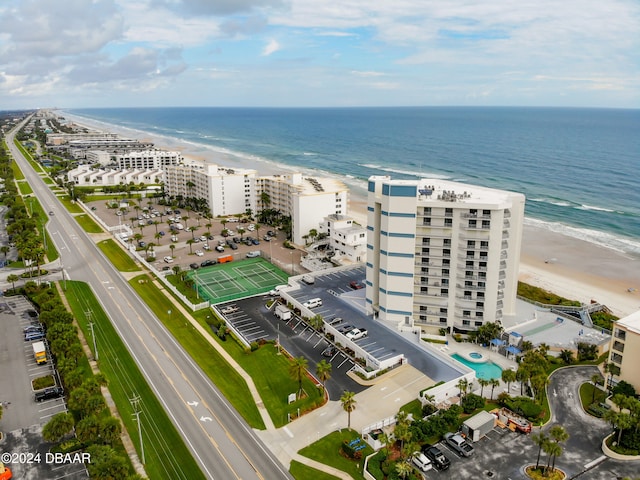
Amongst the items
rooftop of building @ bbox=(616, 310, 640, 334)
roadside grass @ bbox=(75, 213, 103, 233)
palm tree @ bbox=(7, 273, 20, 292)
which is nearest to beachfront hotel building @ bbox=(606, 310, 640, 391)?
rooftop of building @ bbox=(616, 310, 640, 334)

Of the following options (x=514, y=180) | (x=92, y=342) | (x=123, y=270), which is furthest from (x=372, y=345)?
(x=514, y=180)

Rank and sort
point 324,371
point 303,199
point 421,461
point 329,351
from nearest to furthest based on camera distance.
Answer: point 421,461 → point 324,371 → point 329,351 → point 303,199

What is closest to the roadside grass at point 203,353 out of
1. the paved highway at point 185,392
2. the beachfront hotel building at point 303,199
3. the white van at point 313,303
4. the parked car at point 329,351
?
the paved highway at point 185,392

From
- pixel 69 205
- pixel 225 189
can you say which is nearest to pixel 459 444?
pixel 225 189

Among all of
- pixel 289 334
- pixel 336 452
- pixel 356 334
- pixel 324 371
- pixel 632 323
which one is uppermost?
pixel 632 323

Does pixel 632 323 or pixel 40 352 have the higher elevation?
pixel 632 323

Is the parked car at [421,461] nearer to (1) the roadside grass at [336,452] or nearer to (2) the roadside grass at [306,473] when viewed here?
(1) the roadside grass at [336,452]

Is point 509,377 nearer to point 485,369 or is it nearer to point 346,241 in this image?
point 485,369
